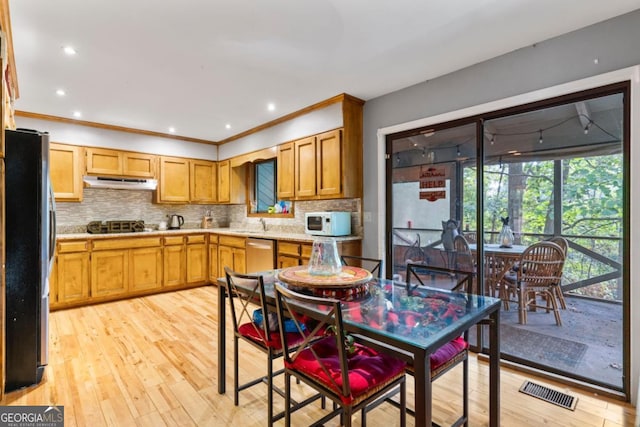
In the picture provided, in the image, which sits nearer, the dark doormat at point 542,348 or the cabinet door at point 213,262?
the dark doormat at point 542,348

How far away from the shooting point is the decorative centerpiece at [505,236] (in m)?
2.81

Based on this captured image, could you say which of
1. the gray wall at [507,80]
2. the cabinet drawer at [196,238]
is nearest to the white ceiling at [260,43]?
the gray wall at [507,80]

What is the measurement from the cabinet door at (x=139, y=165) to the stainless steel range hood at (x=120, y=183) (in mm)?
94

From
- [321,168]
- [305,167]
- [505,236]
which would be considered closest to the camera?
[505,236]

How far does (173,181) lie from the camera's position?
5422 millimetres

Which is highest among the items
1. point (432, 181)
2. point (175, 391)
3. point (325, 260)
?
point (432, 181)

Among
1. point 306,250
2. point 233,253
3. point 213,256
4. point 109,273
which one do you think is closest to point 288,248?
point 306,250

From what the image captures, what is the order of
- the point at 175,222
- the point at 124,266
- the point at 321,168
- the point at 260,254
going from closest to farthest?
the point at 321,168
the point at 260,254
the point at 124,266
the point at 175,222

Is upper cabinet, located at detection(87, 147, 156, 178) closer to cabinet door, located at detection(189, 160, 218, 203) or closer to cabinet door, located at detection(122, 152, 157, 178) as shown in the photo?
cabinet door, located at detection(122, 152, 157, 178)

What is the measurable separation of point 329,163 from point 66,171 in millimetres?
3554

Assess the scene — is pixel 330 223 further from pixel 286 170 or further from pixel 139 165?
pixel 139 165

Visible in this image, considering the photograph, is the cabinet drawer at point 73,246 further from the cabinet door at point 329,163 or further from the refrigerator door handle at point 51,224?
the cabinet door at point 329,163

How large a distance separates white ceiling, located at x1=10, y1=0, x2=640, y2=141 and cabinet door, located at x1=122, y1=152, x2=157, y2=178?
1270mm

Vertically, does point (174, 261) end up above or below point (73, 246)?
below
